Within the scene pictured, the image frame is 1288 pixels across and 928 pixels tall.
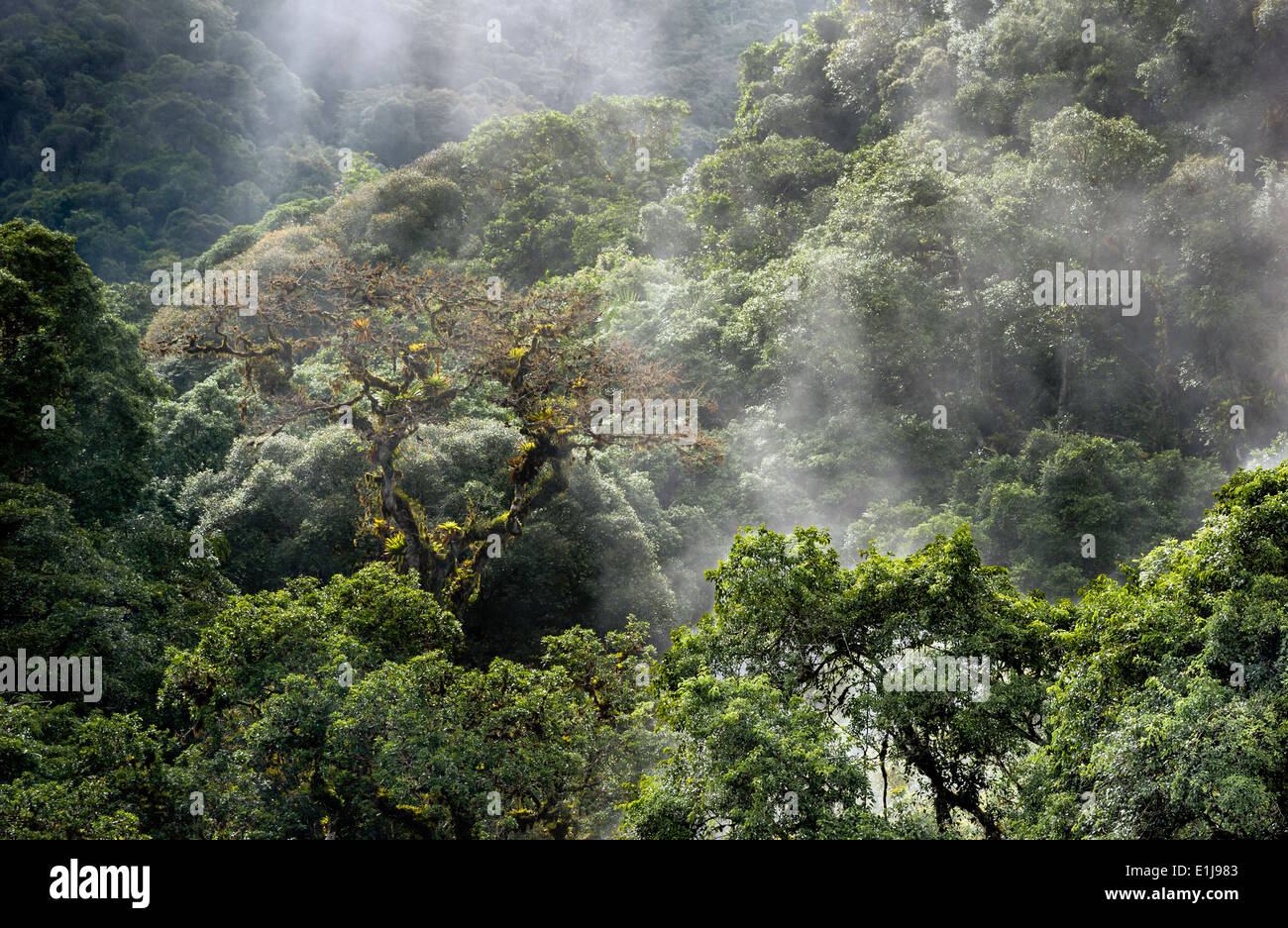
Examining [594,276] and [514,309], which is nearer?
[514,309]

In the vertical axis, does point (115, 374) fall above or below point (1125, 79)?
below

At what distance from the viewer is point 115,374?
700 inches

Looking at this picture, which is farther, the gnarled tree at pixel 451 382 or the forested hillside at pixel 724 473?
the gnarled tree at pixel 451 382

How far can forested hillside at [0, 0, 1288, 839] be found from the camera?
9852 millimetres

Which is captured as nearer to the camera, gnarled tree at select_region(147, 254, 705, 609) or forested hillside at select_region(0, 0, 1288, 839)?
forested hillside at select_region(0, 0, 1288, 839)

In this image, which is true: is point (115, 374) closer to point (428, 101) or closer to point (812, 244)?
point (812, 244)

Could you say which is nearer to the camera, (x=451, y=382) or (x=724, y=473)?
(x=451, y=382)

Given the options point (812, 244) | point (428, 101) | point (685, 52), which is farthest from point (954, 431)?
point (685, 52)

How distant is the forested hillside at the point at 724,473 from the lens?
9.85 m

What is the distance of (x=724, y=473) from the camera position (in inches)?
1045

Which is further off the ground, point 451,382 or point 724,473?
point 451,382
